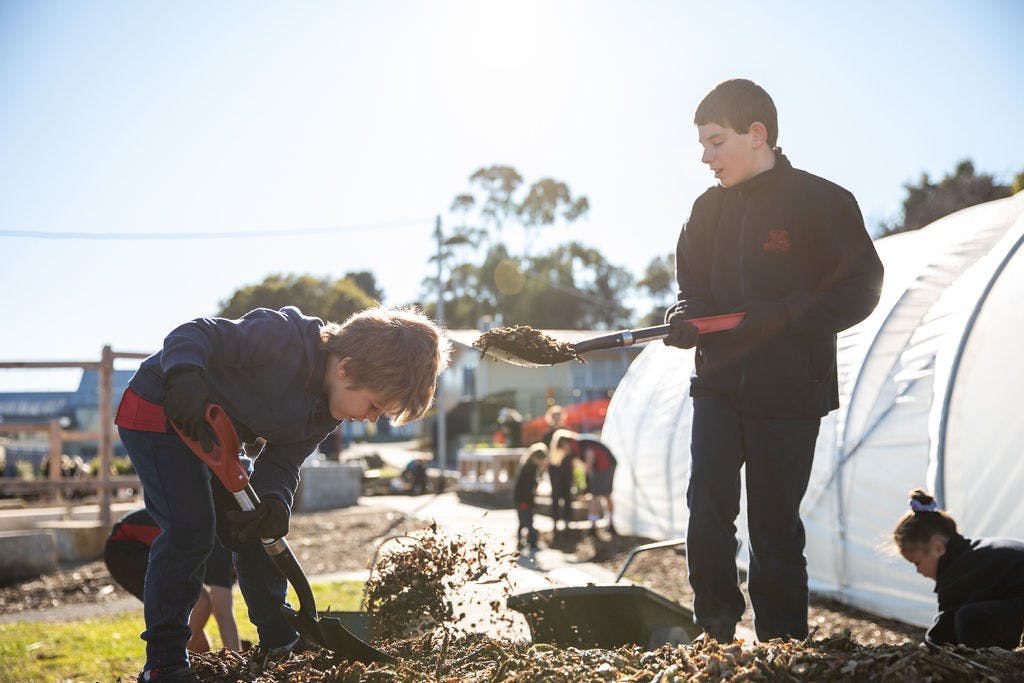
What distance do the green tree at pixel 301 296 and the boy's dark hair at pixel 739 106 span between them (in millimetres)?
36310

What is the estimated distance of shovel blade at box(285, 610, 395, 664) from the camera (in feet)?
8.09

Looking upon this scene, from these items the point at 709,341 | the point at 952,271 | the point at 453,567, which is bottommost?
the point at 453,567

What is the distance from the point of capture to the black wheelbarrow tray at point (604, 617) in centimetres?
313

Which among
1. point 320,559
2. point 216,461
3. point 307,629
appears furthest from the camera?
point 320,559

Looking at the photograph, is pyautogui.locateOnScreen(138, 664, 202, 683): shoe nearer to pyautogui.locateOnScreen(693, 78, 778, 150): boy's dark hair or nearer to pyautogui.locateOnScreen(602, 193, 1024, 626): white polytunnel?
pyautogui.locateOnScreen(693, 78, 778, 150): boy's dark hair

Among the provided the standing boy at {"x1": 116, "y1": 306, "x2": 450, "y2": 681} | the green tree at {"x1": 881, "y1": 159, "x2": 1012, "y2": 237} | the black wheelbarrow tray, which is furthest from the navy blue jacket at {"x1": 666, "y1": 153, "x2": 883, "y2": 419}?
the green tree at {"x1": 881, "y1": 159, "x2": 1012, "y2": 237}

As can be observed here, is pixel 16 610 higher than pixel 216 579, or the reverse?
pixel 216 579

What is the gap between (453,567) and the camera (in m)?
3.20

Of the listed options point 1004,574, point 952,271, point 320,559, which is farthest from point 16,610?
point 952,271

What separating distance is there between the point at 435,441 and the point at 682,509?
23044 mm

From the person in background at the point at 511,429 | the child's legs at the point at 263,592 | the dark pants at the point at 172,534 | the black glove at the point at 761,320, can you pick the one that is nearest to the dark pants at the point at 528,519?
→ the child's legs at the point at 263,592

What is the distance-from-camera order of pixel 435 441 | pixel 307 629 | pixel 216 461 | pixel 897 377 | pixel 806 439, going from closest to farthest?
pixel 216 461 < pixel 307 629 < pixel 806 439 < pixel 897 377 < pixel 435 441

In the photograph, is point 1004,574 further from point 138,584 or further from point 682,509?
point 682,509

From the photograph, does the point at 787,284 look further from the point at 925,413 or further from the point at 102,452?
the point at 102,452
